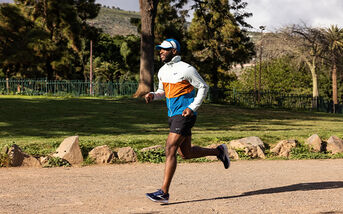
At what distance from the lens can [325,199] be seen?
599 cm

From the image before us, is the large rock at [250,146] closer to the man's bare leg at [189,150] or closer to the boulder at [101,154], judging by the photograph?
the boulder at [101,154]

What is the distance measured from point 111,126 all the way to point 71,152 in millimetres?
6317

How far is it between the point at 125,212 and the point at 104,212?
0.74ft

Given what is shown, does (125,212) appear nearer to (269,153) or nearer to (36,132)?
(269,153)

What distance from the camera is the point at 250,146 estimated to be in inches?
403

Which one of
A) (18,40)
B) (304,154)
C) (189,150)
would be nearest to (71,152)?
(189,150)

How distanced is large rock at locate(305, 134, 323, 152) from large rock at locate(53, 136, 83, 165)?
5392mm

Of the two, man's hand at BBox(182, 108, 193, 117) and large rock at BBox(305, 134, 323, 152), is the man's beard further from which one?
large rock at BBox(305, 134, 323, 152)

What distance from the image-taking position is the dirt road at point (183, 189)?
5.39 metres

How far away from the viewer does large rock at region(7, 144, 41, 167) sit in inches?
333

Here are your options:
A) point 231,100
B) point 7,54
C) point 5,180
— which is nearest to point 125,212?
point 5,180

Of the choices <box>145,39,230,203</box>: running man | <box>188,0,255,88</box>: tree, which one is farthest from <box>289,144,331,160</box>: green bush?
<box>188,0,255,88</box>: tree

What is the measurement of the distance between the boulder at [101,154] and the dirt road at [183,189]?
331 mm

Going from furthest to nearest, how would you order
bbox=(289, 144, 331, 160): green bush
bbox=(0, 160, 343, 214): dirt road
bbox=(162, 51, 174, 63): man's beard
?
1. bbox=(289, 144, 331, 160): green bush
2. bbox=(162, 51, 174, 63): man's beard
3. bbox=(0, 160, 343, 214): dirt road
